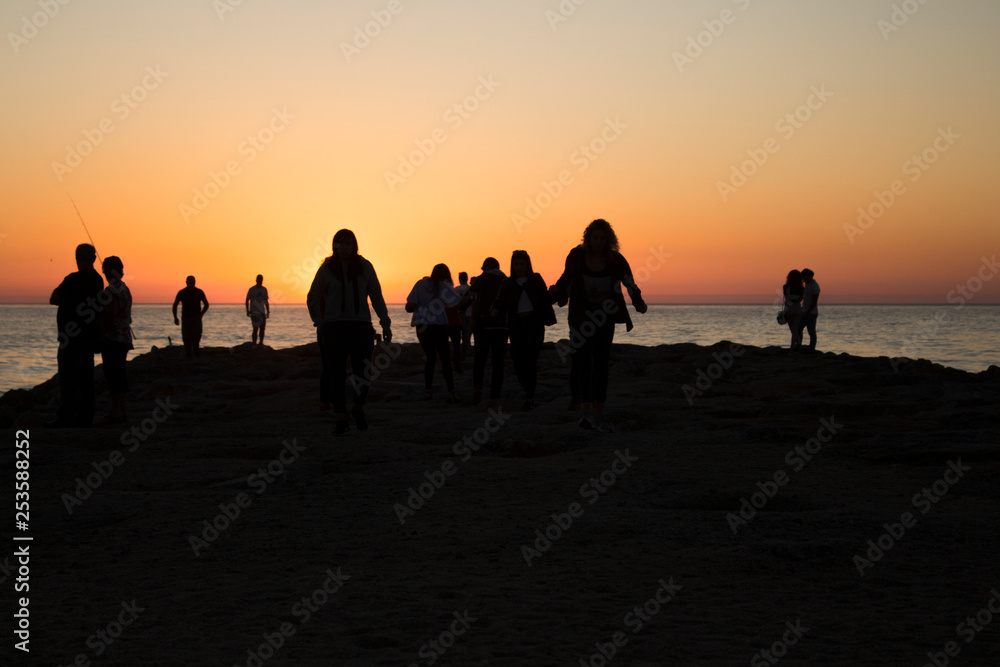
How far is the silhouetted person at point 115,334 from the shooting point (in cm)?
908

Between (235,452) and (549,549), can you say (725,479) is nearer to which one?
(549,549)

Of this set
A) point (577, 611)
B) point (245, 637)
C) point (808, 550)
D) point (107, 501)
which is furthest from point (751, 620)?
point (107, 501)

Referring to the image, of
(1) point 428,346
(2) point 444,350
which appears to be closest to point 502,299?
(2) point 444,350

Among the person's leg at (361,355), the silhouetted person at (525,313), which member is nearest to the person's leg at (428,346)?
the silhouetted person at (525,313)

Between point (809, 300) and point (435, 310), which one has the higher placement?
point (809, 300)

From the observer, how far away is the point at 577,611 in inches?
134

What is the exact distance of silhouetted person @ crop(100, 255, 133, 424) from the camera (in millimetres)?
9078

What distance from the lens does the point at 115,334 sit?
30.0 ft

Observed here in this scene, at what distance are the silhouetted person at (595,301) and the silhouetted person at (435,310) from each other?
3176mm

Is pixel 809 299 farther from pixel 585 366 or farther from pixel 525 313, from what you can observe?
pixel 585 366

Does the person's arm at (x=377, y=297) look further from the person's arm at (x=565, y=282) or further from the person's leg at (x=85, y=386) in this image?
the person's leg at (x=85, y=386)

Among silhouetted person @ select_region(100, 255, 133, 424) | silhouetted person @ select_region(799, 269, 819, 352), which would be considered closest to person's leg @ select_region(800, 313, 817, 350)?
silhouetted person @ select_region(799, 269, 819, 352)

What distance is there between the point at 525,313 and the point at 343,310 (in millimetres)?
2896

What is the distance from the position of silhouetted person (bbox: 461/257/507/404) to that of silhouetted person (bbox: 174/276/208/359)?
9.05 m
